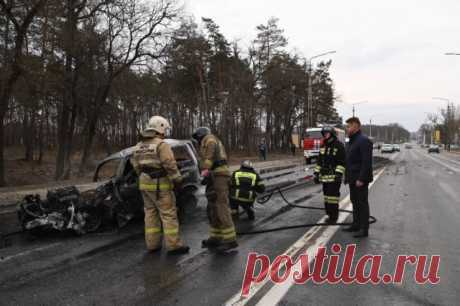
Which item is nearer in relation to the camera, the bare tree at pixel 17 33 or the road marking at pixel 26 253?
the road marking at pixel 26 253

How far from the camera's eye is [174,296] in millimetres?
4109

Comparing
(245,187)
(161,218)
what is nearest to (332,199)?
(245,187)

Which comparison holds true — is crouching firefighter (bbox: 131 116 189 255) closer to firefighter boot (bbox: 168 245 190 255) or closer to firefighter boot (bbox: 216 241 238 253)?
firefighter boot (bbox: 168 245 190 255)

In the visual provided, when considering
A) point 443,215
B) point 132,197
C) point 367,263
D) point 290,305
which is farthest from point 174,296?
point 443,215

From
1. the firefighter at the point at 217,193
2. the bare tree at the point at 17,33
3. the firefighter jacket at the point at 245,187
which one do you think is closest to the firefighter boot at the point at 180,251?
the firefighter at the point at 217,193

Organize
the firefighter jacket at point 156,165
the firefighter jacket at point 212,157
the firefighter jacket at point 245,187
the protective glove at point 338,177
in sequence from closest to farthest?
the firefighter jacket at point 156,165 < the firefighter jacket at point 212,157 < the protective glove at point 338,177 < the firefighter jacket at point 245,187

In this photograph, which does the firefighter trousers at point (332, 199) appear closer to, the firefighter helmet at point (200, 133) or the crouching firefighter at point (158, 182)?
the firefighter helmet at point (200, 133)

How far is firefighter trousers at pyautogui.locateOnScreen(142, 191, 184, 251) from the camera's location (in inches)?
221

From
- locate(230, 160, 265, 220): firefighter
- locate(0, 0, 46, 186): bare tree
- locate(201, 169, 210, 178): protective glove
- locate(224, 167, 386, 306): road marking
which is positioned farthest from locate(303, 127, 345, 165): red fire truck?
locate(201, 169, 210, 178): protective glove

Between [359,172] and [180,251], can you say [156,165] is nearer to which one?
[180,251]

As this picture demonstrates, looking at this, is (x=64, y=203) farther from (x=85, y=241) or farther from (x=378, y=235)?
(x=378, y=235)

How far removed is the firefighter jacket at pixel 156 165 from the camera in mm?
5512

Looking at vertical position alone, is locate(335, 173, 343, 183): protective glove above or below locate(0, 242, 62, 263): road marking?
above

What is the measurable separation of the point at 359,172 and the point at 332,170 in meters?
0.78
